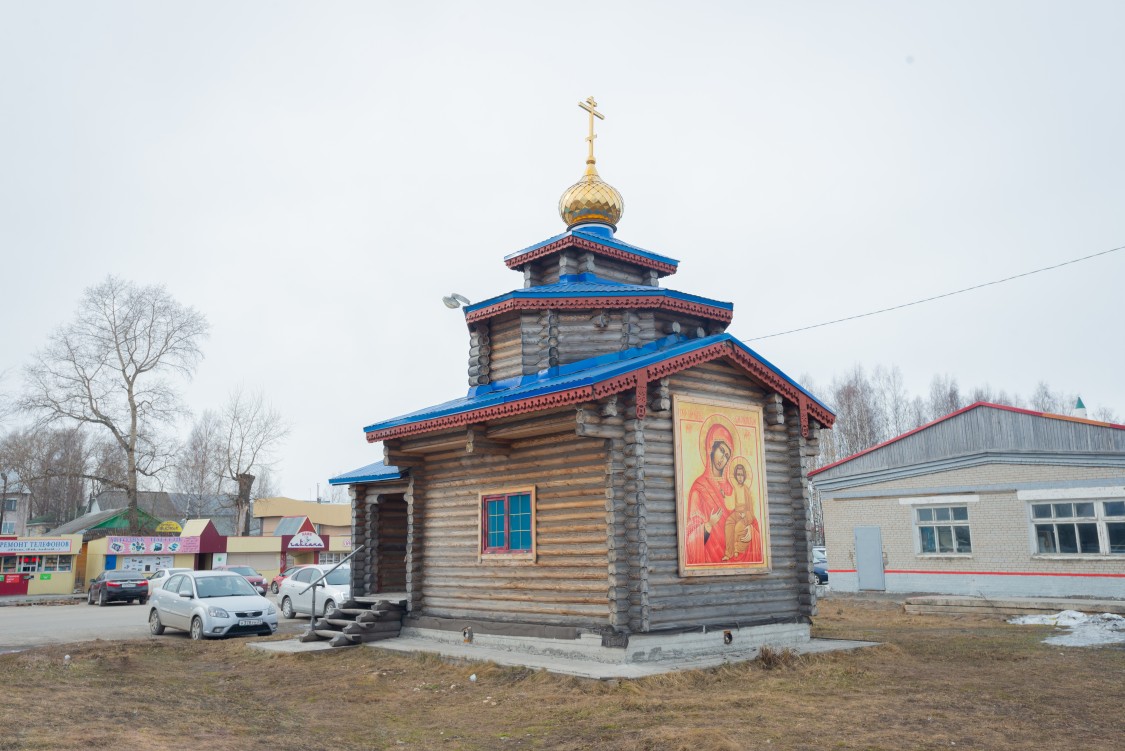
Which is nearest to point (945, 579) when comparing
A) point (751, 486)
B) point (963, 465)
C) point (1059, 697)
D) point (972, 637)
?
point (963, 465)

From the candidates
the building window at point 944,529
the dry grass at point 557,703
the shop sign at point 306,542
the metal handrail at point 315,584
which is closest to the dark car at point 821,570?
the building window at point 944,529

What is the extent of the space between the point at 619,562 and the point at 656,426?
2332 mm

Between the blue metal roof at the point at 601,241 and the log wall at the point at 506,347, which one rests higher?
the blue metal roof at the point at 601,241

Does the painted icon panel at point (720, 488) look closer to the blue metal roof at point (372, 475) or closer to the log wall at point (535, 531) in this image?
the log wall at point (535, 531)

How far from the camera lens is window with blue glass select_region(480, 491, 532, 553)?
14625 millimetres

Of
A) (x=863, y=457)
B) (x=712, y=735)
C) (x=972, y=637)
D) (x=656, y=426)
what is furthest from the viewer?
(x=863, y=457)

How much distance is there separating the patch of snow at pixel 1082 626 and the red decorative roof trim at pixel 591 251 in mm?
11095

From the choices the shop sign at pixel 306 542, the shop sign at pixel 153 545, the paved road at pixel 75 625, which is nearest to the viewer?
the paved road at pixel 75 625

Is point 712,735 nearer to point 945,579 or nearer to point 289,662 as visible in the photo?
point 289,662

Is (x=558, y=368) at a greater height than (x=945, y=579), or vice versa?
(x=558, y=368)

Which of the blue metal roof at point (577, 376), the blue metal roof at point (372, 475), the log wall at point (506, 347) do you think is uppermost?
the log wall at point (506, 347)

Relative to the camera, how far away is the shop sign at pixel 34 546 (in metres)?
38.1

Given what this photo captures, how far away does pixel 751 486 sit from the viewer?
14922 mm

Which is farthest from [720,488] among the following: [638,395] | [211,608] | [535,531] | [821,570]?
[821,570]
